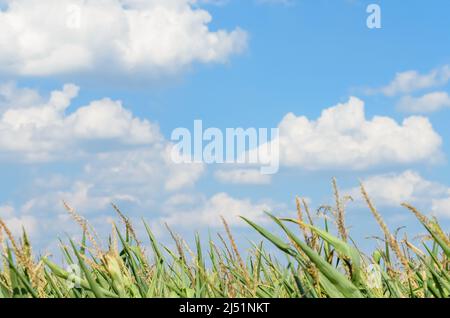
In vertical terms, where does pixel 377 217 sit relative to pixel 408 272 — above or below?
above

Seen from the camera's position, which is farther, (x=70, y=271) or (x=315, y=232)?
(x=70, y=271)

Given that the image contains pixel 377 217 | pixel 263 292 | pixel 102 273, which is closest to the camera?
pixel 377 217

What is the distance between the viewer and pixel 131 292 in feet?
9.40

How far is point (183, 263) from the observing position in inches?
123

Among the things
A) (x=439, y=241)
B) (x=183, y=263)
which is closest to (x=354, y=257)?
(x=439, y=241)
